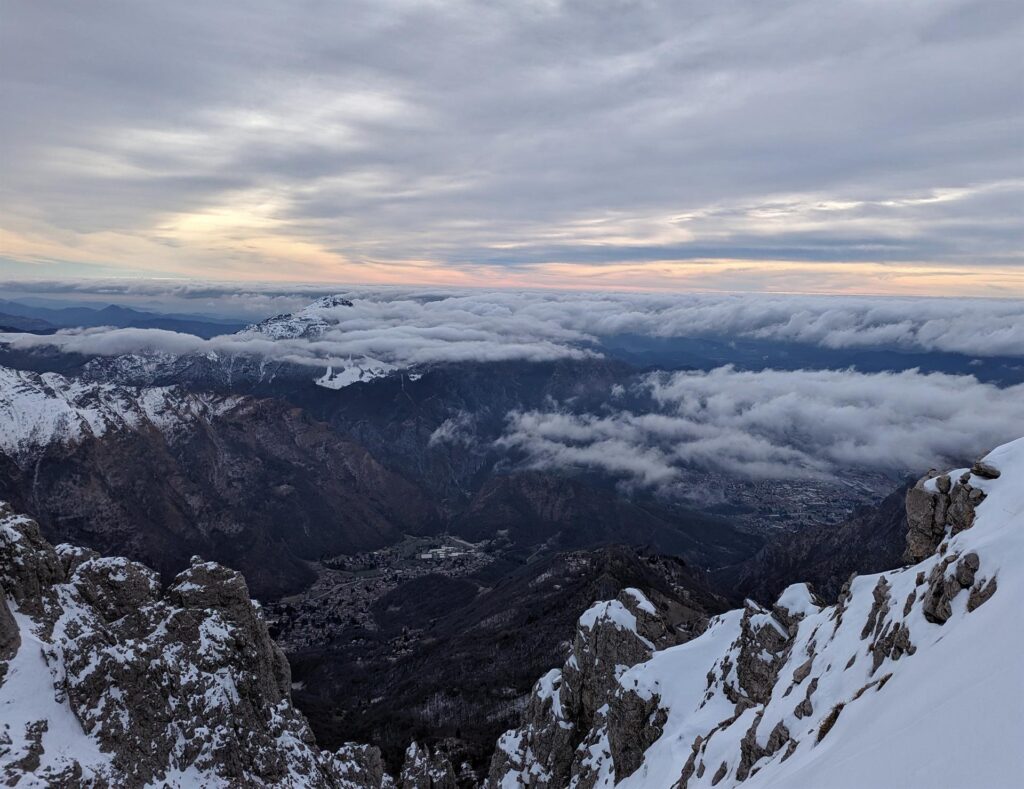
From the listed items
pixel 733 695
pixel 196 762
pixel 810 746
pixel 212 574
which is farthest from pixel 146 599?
pixel 810 746

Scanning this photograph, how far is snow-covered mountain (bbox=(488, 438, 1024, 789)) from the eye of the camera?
27836 mm

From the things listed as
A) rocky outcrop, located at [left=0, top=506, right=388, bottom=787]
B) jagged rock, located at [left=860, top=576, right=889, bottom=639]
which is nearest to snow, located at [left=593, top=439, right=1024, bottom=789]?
jagged rock, located at [left=860, top=576, right=889, bottom=639]

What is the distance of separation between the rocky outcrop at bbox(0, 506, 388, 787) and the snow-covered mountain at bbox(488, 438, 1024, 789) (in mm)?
42086

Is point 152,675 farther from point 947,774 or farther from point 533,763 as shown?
point 947,774

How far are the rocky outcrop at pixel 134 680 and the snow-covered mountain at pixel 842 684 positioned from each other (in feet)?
138

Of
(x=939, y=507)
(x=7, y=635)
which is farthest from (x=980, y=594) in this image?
(x=7, y=635)

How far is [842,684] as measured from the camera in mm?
47688

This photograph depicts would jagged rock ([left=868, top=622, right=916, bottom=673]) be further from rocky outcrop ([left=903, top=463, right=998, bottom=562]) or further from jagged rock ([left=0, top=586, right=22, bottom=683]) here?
jagged rock ([left=0, top=586, right=22, bottom=683])

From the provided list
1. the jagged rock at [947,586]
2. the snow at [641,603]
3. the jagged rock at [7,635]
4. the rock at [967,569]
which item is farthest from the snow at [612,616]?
the jagged rock at [7,635]

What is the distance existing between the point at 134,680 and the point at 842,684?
75.6 metres

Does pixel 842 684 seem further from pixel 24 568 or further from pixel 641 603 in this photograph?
pixel 24 568

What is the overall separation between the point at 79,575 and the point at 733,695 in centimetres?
8515

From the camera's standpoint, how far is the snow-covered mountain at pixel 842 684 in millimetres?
27836

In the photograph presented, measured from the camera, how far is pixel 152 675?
253ft
